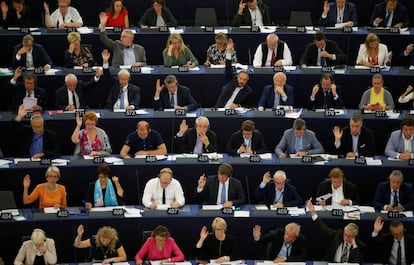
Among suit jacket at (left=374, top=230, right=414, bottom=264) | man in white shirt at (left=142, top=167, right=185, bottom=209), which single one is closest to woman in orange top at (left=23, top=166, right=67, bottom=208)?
man in white shirt at (left=142, top=167, right=185, bottom=209)

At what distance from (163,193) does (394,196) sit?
9.11 ft

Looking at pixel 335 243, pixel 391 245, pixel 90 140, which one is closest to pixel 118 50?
pixel 90 140

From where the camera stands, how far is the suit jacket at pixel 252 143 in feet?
50.5

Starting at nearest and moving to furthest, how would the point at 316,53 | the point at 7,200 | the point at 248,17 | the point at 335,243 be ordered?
the point at 335,243
the point at 7,200
the point at 316,53
the point at 248,17

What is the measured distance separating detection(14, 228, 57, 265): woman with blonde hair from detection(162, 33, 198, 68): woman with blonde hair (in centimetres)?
390

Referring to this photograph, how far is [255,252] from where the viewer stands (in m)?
14.6

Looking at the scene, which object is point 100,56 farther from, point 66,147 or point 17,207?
point 17,207

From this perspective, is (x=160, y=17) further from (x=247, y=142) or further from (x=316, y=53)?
(x=247, y=142)

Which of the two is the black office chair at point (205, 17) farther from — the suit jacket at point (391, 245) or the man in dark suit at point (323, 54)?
the suit jacket at point (391, 245)

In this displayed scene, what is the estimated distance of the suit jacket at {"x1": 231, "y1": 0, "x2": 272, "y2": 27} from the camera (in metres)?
17.7

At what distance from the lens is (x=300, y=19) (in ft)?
58.3

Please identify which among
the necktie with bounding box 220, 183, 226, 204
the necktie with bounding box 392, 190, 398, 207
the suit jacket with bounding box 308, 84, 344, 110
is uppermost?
the suit jacket with bounding box 308, 84, 344, 110

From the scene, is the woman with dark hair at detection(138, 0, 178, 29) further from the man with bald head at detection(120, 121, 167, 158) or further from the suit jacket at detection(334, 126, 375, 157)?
the suit jacket at detection(334, 126, 375, 157)

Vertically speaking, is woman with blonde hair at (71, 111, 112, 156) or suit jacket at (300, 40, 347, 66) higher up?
suit jacket at (300, 40, 347, 66)
